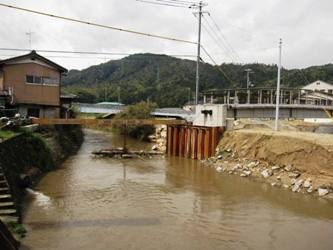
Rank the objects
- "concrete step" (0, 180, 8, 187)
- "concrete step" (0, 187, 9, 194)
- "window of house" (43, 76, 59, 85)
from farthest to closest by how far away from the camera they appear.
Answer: "window of house" (43, 76, 59, 85), "concrete step" (0, 180, 8, 187), "concrete step" (0, 187, 9, 194)

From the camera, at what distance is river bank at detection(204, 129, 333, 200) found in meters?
20.3

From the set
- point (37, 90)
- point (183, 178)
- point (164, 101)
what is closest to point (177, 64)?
point (164, 101)

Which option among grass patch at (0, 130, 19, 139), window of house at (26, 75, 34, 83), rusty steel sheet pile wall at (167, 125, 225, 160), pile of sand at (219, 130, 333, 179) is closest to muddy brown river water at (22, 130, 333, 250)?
pile of sand at (219, 130, 333, 179)

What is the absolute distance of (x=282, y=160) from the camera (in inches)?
917

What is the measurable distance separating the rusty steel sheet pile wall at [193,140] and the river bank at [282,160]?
1435mm

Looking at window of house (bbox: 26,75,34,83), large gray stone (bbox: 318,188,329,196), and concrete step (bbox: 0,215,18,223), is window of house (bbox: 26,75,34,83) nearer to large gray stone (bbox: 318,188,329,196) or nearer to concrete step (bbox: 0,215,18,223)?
concrete step (bbox: 0,215,18,223)

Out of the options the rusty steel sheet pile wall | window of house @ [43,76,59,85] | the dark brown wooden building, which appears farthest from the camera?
window of house @ [43,76,59,85]

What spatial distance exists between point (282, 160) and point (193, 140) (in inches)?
411

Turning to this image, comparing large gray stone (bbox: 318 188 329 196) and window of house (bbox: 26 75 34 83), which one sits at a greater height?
window of house (bbox: 26 75 34 83)

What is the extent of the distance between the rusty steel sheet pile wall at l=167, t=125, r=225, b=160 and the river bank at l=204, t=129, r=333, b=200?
1435mm

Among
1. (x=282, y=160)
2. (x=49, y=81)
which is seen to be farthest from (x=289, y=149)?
(x=49, y=81)

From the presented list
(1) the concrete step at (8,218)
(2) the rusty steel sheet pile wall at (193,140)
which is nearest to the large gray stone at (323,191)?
(2) the rusty steel sheet pile wall at (193,140)

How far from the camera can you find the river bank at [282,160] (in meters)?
20.3

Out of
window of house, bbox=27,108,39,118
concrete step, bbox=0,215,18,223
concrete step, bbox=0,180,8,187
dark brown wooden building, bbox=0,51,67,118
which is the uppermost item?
dark brown wooden building, bbox=0,51,67,118
